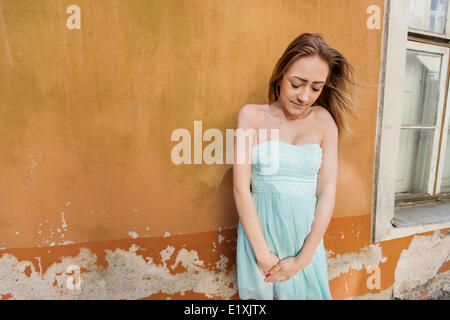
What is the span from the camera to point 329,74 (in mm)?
1261

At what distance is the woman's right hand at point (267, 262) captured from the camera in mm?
1207

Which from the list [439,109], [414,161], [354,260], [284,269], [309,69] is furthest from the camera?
[414,161]

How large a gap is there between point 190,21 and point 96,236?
1.33 meters

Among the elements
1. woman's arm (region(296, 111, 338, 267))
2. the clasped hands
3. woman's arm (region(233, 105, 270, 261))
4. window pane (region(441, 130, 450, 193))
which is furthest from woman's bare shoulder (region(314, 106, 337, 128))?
window pane (region(441, 130, 450, 193))

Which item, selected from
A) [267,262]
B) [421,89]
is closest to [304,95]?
[267,262]

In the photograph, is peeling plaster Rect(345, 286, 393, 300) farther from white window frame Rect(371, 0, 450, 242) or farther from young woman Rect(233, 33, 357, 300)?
young woman Rect(233, 33, 357, 300)

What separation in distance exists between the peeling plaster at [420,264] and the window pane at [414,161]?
430 mm

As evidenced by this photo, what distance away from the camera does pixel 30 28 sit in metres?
1.21

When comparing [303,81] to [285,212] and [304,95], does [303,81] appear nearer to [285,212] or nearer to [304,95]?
[304,95]

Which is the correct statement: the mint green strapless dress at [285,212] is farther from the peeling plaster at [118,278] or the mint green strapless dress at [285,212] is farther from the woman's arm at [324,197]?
the peeling plaster at [118,278]

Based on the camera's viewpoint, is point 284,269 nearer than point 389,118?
Yes

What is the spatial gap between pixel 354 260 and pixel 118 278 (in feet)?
5.66

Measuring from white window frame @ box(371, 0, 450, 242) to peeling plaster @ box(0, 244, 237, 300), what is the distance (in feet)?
4.14

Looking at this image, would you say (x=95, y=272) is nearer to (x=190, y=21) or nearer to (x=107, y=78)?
(x=107, y=78)
